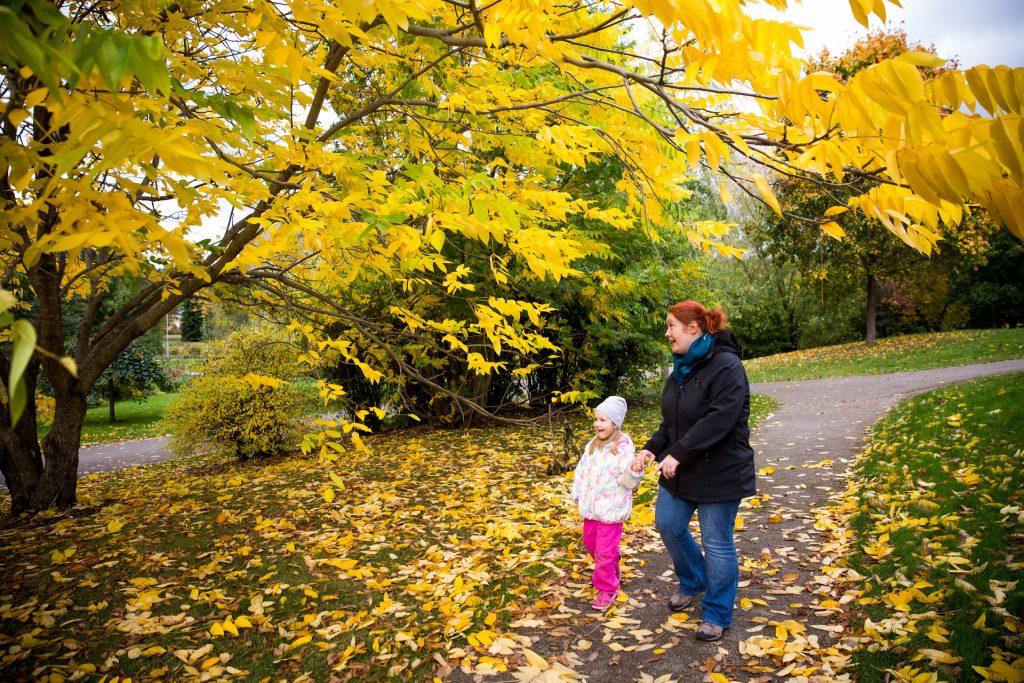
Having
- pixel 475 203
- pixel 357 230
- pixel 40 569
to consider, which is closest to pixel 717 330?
pixel 475 203

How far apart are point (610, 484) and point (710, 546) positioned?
70cm

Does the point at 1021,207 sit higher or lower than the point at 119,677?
higher

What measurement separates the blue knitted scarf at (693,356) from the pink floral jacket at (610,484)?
61 cm

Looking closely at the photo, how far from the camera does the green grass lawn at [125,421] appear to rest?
17078 millimetres

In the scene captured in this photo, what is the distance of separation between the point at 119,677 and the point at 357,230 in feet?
9.78

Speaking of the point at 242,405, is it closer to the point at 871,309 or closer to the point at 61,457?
the point at 61,457

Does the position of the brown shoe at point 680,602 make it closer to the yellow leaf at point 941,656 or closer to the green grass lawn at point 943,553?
the green grass lawn at point 943,553

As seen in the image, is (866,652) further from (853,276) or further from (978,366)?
(853,276)

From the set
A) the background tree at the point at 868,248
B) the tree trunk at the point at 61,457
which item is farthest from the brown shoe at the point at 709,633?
the background tree at the point at 868,248

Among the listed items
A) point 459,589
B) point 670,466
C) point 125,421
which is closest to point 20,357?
point 670,466

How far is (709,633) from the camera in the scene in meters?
3.19

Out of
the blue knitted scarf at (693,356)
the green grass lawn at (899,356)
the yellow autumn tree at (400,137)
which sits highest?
the yellow autumn tree at (400,137)

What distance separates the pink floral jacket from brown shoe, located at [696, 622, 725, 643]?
751mm

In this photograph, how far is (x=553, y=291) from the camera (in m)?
10.1
